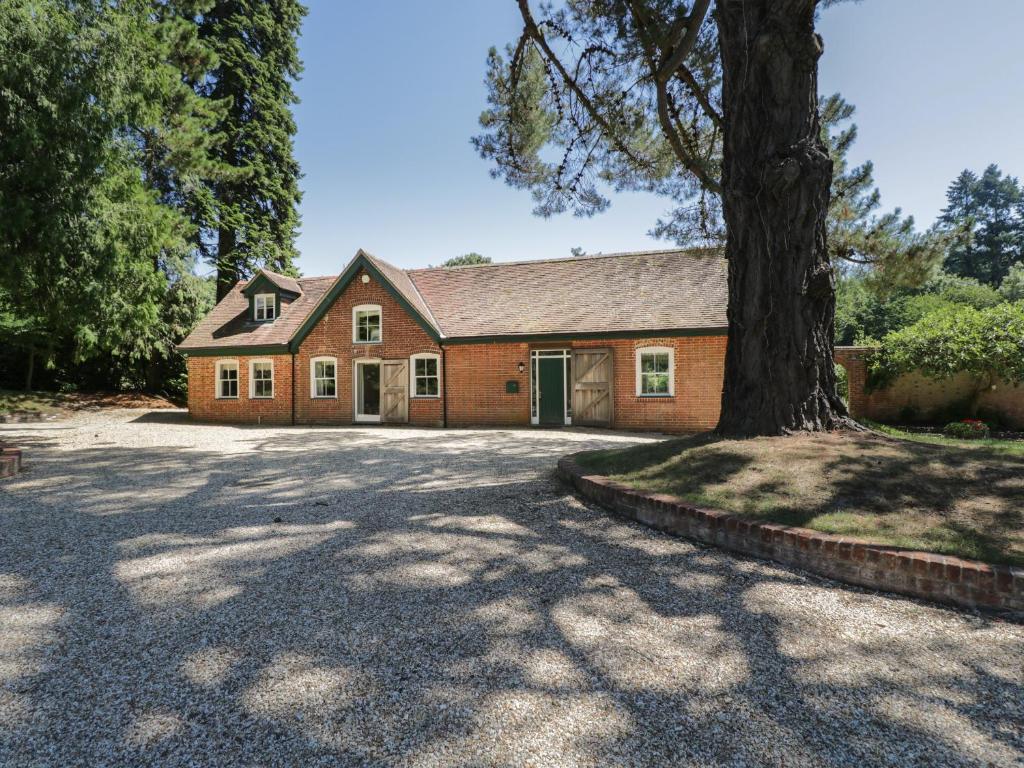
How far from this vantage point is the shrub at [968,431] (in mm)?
12430

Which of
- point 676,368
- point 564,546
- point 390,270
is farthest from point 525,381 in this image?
point 564,546

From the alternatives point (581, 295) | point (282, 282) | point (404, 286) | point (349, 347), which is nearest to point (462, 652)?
point (581, 295)

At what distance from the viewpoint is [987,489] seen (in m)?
4.22

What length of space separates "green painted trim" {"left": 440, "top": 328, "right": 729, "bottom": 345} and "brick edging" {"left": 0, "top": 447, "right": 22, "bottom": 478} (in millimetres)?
9778

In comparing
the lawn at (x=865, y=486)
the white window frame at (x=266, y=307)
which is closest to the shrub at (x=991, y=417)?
the lawn at (x=865, y=486)

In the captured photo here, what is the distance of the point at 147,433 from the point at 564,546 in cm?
1366

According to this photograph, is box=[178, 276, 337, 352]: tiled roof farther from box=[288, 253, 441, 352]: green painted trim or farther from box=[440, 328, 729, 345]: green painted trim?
box=[440, 328, 729, 345]: green painted trim

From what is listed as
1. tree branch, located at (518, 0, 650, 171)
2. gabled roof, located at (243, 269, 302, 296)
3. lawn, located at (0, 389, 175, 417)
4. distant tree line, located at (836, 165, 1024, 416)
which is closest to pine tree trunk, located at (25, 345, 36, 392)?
lawn, located at (0, 389, 175, 417)

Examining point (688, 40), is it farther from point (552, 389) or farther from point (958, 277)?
point (958, 277)

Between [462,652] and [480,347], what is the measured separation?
43.2 feet

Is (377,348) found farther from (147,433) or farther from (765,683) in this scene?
Answer: (765,683)

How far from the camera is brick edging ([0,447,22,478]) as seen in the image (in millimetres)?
Result: 7230

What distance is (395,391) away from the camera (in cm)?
1634

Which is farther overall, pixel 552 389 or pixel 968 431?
pixel 552 389
